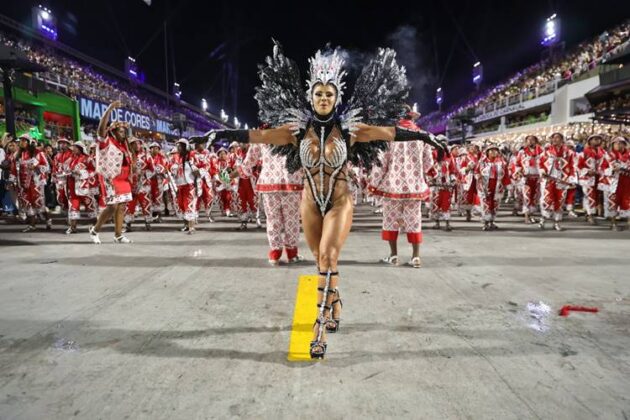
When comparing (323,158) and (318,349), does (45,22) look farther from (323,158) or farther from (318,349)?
(318,349)

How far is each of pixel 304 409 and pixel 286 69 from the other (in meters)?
2.72

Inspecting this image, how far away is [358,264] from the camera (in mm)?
6105

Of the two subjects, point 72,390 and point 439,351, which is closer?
point 72,390

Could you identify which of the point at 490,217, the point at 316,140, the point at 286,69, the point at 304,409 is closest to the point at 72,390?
the point at 304,409

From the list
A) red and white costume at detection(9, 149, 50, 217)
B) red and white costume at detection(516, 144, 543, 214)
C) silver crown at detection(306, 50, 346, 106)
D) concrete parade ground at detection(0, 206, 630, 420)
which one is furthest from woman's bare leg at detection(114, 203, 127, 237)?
red and white costume at detection(516, 144, 543, 214)

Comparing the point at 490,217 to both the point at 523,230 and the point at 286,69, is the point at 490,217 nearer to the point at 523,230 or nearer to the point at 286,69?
the point at 523,230

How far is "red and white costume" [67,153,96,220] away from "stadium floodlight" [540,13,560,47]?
171 feet

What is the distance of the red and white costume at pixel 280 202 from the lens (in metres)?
6.09

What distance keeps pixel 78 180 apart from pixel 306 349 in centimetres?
872

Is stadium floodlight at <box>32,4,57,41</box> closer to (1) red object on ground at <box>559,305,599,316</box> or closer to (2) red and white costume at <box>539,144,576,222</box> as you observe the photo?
(2) red and white costume at <box>539,144,576,222</box>

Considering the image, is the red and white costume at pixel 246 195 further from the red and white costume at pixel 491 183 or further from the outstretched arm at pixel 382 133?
the outstretched arm at pixel 382 133

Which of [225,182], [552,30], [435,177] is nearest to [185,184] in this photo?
[225,182]

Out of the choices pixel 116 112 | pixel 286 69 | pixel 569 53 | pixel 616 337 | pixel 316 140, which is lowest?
pixel 616 337

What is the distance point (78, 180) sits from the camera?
9.84 metres
